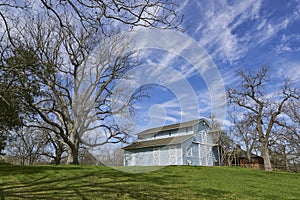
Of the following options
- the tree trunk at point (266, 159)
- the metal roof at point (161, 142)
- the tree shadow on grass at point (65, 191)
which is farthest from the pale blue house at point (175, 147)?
the tree shadow on grass at point (65, 191)

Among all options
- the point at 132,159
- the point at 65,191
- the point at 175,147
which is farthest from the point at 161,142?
the point at 65,191

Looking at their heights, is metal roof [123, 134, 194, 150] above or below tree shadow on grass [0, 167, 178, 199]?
above

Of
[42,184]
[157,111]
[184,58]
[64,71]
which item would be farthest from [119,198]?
[64,71]

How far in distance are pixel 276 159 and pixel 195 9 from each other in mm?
A: 37923

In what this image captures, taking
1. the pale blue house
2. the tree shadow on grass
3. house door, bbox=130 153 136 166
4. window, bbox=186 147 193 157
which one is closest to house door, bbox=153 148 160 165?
the pale blue house

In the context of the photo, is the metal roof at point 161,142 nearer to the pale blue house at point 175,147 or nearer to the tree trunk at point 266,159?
the pale blue house at point 175,147

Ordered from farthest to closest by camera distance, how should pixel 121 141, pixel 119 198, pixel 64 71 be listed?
pixel 121 141
pixel 64 71
pixel 119 198

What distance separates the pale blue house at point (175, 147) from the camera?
22.5 metres

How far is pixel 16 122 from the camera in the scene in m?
13.0

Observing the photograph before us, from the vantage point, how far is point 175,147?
22.6 meters

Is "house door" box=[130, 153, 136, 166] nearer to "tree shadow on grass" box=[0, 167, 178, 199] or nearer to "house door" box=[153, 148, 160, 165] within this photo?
"house door" box=[153, 148, 160, 165]

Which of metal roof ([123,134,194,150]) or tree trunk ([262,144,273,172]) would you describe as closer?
tree trunk ([262,144,273,172])

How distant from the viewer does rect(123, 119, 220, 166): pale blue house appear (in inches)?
885

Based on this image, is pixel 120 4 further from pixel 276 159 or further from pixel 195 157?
pixel 276 159
